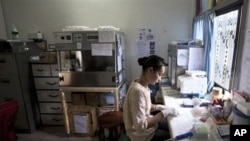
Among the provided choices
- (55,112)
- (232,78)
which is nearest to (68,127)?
A: (55,112)

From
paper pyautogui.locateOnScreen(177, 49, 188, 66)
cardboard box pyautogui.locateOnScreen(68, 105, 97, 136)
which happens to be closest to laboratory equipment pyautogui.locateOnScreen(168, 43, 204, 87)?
paper pyautogui.locateOnScreen(177, 49, 188, 66)

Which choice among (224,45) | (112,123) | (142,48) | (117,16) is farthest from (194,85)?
(117,16)

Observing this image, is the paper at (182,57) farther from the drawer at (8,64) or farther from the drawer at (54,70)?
the drawer at (8,64)

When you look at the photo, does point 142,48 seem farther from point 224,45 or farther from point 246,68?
point 246,68

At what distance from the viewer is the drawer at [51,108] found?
268 centimetres

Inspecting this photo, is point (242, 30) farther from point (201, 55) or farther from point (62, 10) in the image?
point (62, 10)

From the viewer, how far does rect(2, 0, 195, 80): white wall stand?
8.93 ft

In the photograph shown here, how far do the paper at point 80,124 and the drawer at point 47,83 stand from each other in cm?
60

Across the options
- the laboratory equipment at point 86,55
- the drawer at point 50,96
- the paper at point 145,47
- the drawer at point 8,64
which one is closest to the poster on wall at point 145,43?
the paper at point 145,47

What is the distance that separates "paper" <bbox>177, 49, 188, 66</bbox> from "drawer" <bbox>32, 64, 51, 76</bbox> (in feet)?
6.14

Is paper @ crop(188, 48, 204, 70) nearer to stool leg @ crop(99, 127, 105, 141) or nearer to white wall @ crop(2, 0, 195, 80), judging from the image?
white wall @ crop(2, 0, 195, 80)

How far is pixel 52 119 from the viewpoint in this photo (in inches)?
108

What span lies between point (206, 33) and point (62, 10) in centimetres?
226

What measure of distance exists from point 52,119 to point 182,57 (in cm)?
222
